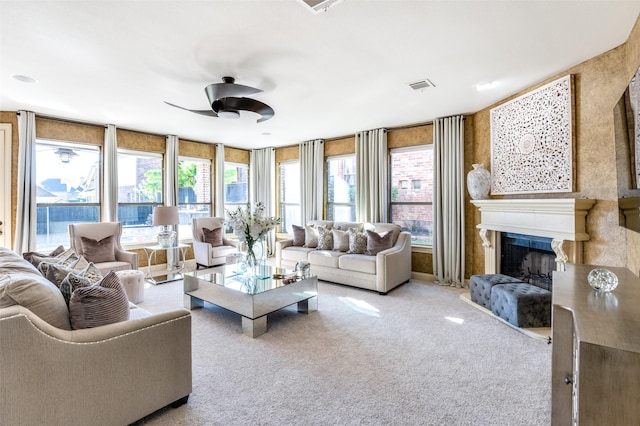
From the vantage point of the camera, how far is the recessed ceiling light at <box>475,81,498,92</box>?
3.37m

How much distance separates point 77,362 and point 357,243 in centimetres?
382

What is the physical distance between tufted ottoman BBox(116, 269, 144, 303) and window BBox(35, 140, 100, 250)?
2.01 metres

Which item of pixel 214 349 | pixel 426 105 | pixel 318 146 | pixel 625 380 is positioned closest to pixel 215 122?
pixel 318 146

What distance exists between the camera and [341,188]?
6301mm

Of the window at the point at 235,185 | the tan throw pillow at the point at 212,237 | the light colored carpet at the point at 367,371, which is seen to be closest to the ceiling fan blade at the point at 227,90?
the light colored carpet at the point at 367,371

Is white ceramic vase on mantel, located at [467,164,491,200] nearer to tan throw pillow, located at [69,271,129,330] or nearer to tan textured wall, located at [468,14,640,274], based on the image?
tan textured wall, located at [468,14,640,274]

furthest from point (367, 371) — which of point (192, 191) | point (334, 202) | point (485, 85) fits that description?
point (192, 191)

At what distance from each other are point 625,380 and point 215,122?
205 inches

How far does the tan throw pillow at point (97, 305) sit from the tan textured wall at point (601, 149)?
3.79 metres

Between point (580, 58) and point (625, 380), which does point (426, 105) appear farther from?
point (625, 380)

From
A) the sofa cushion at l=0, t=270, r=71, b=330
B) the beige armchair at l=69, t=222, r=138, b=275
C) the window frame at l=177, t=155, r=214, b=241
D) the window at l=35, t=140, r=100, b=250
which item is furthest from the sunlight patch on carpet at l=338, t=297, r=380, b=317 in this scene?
the window at l=35, t=140, r=100, b=250

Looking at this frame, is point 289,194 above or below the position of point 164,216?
above

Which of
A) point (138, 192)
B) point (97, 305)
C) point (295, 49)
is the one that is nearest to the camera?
point (97, 305)

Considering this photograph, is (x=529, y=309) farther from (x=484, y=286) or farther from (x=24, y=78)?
(x=24, y=78)
